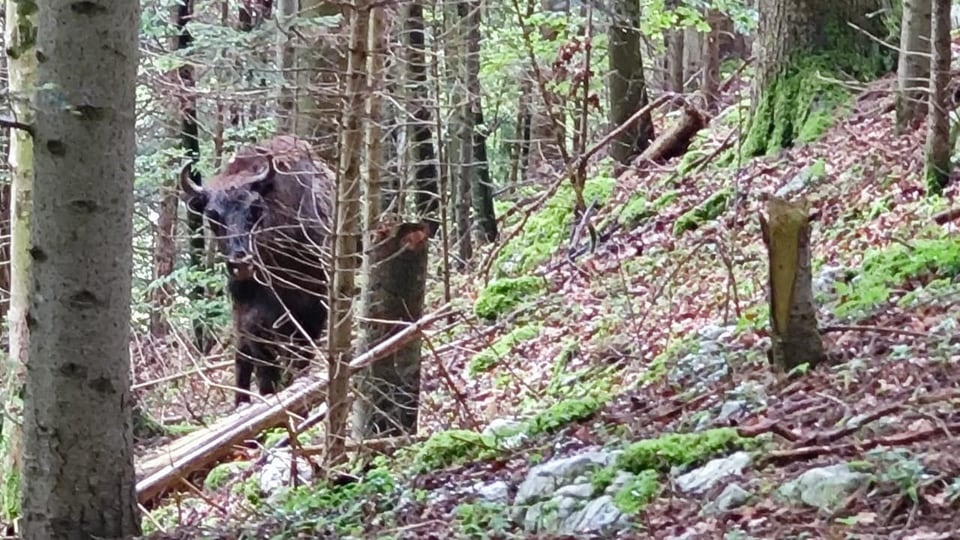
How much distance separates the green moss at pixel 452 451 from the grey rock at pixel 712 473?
61.3 inches

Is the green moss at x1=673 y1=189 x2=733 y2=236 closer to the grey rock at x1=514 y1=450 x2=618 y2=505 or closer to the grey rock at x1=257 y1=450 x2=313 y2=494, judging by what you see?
the grey rock at x1=257 y1=450 x2=313 y2=494

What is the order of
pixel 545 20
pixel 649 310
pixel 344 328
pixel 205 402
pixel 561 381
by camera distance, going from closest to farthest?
pixel 344 328
pixel 561 381
pixel 649 310
pixel 205 402
pixel 545 20

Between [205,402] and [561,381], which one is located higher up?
[561,381]

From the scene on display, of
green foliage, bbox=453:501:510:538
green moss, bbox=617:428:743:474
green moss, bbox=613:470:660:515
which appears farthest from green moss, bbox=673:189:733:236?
green moss, bbox=613:470:660:515

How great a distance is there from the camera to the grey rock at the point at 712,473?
193 inches

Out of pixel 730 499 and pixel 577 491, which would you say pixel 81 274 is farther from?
pixel 730 499

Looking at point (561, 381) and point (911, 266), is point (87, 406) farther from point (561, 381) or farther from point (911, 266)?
point (911, 266)

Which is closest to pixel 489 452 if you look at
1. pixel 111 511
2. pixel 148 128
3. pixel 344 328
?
pixel 344 328

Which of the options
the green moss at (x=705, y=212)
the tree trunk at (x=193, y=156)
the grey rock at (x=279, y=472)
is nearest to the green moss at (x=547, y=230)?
the green moss at (x=705, y=212)

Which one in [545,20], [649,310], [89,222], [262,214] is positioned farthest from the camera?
[545,20]

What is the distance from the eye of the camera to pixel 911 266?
290 inches

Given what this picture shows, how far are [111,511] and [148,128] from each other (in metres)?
13.2

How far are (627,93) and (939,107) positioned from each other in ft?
23.5

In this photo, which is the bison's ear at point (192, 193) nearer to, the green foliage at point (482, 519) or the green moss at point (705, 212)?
the green moss at point (705, 212)
